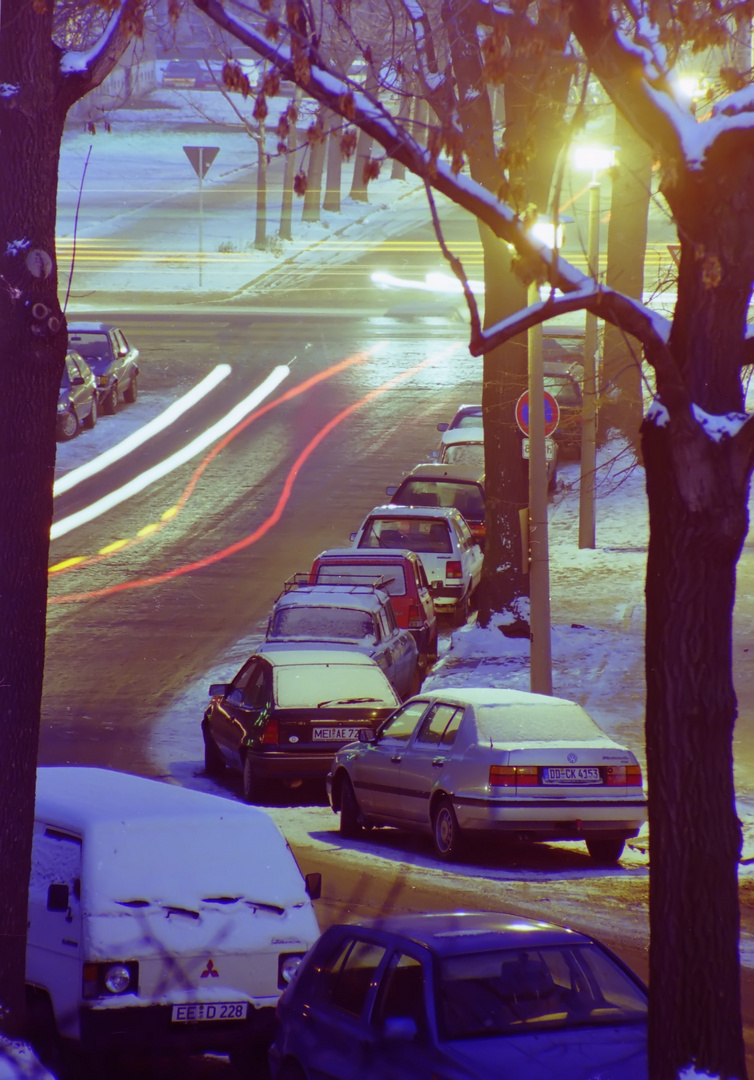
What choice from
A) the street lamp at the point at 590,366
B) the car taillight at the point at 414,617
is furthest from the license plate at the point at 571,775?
the car taillight at the point at 414,617

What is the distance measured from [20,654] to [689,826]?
3.67m

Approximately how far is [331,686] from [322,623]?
285cm

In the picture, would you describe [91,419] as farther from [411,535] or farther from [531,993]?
[531,993]

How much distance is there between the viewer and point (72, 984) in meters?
8.32

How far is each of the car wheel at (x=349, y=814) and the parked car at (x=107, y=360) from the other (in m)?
22.1

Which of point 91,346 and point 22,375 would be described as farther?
point 91,346

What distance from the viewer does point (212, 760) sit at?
17719mm

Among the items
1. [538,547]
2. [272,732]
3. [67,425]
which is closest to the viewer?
[272,732]

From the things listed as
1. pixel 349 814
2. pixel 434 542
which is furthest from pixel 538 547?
pixel 434 542

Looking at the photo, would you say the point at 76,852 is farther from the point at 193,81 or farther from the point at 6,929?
the point at 193,81

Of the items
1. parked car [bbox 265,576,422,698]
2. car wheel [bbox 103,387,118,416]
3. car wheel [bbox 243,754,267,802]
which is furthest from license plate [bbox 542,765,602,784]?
car wheel [bbox 103,387,118,416]

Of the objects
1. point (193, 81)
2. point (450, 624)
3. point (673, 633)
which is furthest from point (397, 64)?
point (193, 81)

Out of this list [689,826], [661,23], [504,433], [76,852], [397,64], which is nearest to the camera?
[689,826]

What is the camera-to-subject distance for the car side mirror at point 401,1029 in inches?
265
